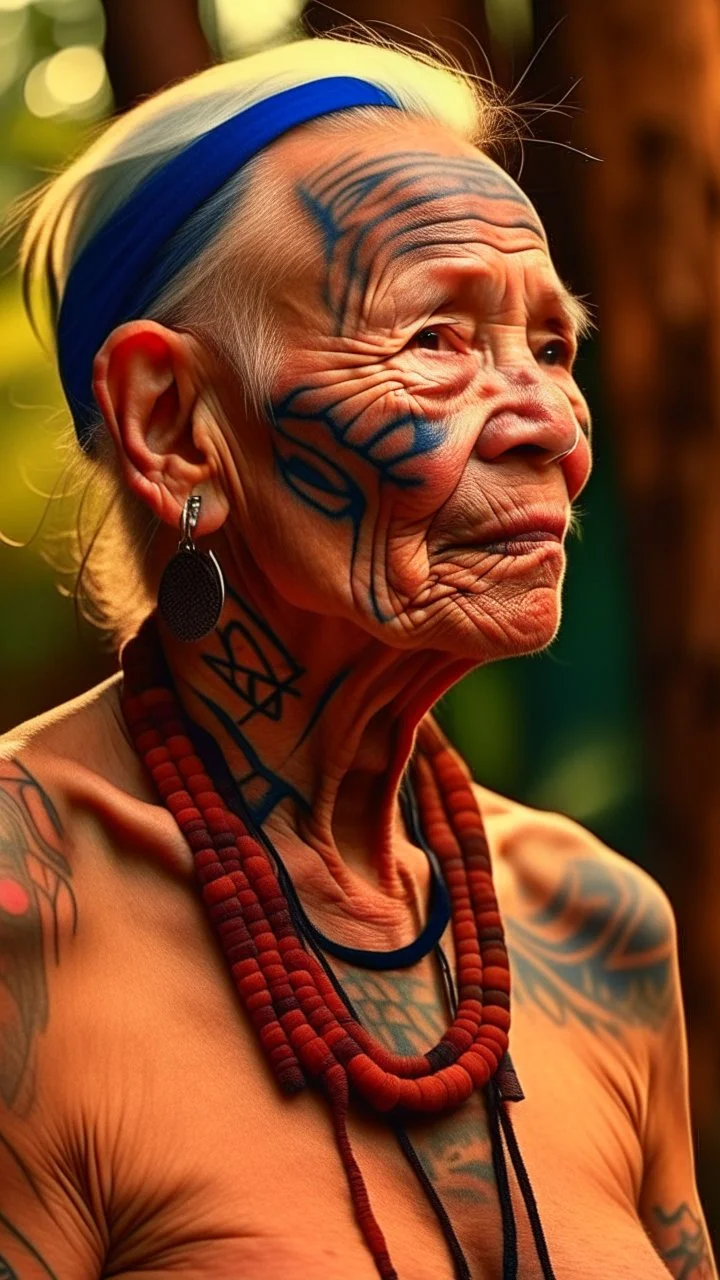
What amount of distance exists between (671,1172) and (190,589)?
37.7 inches

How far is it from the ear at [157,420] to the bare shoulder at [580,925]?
669 millimetres

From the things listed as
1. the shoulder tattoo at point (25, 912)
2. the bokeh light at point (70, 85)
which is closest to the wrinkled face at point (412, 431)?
the shoulder tattoo at point (25, 912)

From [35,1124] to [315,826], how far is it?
18.9 inches

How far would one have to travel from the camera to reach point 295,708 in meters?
1.93

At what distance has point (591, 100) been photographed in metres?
3.29

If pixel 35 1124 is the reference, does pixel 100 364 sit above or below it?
above

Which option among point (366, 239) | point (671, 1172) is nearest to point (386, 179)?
point (366, 239)

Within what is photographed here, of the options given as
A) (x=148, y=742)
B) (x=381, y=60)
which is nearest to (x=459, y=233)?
(x=381, y=60)

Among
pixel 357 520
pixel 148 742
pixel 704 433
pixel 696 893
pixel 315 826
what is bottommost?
pixel 696 893

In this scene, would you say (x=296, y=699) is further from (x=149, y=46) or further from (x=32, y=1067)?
(x=149, y=46)

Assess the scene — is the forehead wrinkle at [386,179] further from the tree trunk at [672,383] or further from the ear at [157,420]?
the tree trunk at [672,383]

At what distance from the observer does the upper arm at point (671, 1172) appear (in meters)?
2.14

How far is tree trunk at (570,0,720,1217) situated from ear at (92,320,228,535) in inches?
66.0

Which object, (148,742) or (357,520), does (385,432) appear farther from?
(148,742)
